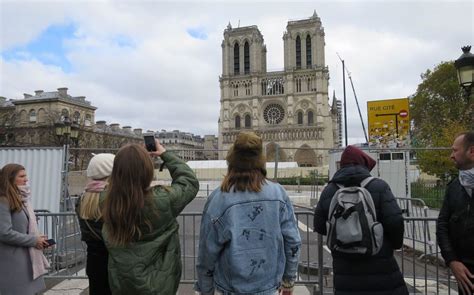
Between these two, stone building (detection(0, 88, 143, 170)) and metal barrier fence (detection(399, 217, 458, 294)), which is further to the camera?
stone building (detection(0, 88, 143, 170))

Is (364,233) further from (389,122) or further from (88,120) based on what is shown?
(88,120)

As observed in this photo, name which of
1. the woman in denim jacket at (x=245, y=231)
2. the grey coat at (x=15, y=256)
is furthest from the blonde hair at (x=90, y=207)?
the grey coat at (x=15, y=256)

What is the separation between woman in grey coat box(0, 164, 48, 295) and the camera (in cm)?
348

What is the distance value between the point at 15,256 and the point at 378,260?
313 cm

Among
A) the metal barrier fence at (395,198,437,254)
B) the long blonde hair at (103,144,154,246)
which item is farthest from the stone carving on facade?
the long blonde hair at (103,144,154,246)

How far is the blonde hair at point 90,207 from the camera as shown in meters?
2.82

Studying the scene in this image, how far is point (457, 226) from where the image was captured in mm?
3137

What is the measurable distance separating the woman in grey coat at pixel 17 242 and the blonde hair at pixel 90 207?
104cm

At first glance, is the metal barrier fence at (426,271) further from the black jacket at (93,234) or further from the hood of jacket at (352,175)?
the black jacket at (93,234)

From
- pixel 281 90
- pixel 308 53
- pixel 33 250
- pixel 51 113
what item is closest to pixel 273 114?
pixel 281 90

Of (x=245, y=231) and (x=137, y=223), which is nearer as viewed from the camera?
(x=137, y=223)

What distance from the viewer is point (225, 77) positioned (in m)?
78.1

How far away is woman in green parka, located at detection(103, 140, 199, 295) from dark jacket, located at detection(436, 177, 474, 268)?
217cm

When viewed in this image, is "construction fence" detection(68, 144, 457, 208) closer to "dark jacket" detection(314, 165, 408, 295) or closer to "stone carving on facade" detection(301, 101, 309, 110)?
"dark jacket" detection(314, 165, 408, 295)
